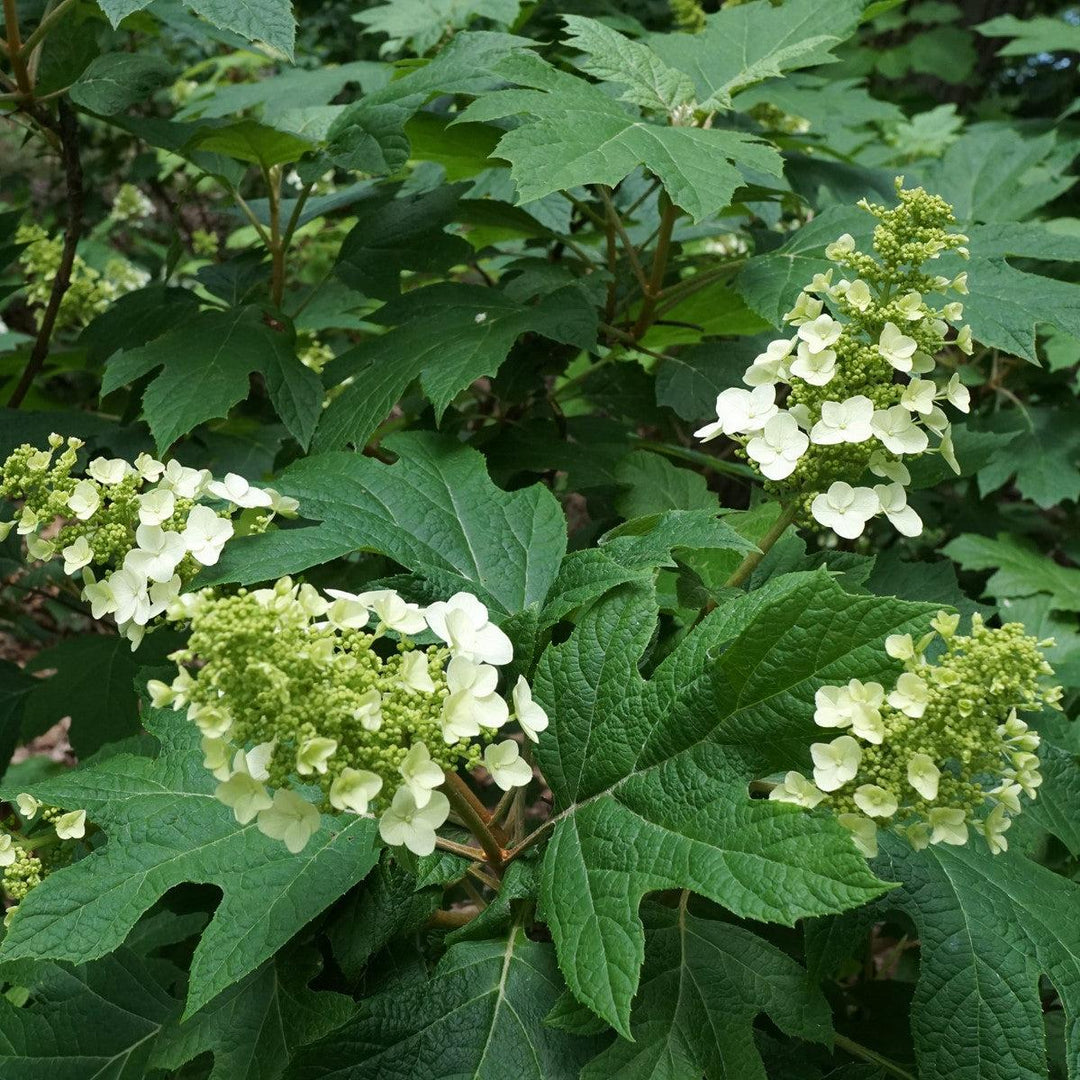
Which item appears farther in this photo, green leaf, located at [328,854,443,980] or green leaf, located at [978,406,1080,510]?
green leaf, located at [978,406,1080,510]

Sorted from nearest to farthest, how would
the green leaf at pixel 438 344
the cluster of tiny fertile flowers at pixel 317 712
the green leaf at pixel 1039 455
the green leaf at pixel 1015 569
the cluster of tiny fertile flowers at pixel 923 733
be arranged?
the cluster of tiny fertile flowers at pixel 317 712 < the cluster of tiny fertile flowers at pixel 923 733 < the green leaf at pixel 438 344 < the green leaf at pixel 1015 569 < the green leaf at pixel 1039 455

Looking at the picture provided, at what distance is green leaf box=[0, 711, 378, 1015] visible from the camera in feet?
3.87

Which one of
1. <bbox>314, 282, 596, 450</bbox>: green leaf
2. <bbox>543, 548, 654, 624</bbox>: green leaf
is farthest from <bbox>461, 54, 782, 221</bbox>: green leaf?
<bbox>543, 548, 654, 624</bbox>: green leaf

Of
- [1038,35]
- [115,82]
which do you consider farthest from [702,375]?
[1038,35]

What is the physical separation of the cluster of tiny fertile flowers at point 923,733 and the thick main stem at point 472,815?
14.1 inches

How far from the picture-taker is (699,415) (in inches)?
82.1

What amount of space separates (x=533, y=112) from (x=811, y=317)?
0.64m

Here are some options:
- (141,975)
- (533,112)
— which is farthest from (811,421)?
(141,975)

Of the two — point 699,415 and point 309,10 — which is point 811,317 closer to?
point 699,415

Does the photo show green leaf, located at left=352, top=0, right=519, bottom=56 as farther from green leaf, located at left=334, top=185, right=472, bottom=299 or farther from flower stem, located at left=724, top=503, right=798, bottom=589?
flower stem, located at left=724, top=503, right=798, bottom=589

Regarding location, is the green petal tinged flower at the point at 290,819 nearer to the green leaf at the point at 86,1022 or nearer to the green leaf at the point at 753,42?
the green leaf at the point at 86,1022

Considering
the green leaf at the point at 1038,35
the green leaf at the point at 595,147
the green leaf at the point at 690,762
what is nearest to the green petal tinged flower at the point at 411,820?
the green leaf at the point at 690,762

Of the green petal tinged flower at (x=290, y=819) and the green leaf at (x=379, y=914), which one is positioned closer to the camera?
the green petal tinged flower at (x=290, y=819)

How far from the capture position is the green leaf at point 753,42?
6.61ft
